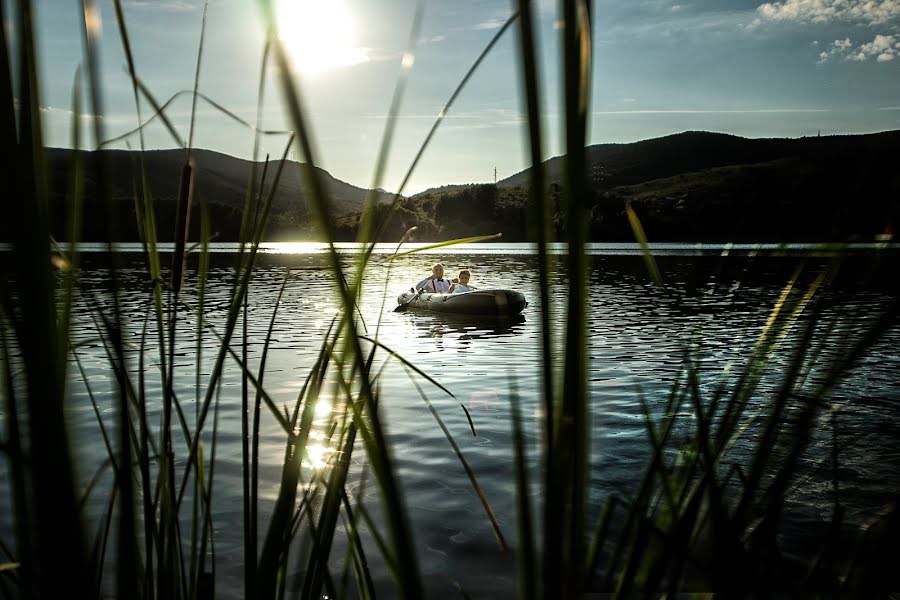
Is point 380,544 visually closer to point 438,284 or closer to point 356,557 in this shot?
point 356,557

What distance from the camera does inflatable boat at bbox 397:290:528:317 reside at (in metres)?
19.0

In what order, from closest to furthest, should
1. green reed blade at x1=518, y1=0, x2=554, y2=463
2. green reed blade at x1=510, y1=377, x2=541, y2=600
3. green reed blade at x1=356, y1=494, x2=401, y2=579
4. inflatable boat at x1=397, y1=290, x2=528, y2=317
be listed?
green reed blade at x1=518, y1=0, x2=554, y2=463, green reed blade at x1=510, y1=377, x2=541, y2=600, green reed blade at x1=356, y1=494, x2=401, y2=579, inflatable boat at x1=397, y1=290, x2=528, y2=317

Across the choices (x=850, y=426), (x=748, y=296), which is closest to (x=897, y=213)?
(x=850, y=426)

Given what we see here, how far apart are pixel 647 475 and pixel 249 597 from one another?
2.14 feet

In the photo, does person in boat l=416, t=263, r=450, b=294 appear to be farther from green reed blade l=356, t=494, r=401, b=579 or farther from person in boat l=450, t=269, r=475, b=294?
green reed blade l=356, t=494, r=401, b=579

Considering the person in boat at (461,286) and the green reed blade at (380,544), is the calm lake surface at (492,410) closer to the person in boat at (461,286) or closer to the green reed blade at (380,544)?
the green reed blade at (380,544)

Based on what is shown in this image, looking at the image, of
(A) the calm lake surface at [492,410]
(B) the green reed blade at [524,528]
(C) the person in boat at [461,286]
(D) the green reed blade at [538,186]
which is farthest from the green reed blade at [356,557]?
(C) the person in boat at [461,286]

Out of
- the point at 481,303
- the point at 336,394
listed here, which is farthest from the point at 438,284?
the point at 336,394

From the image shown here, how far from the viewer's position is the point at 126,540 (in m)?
1.04

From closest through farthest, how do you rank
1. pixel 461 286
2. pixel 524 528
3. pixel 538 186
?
1. pixel 538 186
2. pixel 524 528
3. pixel 461 286

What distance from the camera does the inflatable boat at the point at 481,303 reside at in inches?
747

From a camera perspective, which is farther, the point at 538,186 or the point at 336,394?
the point at 336,394

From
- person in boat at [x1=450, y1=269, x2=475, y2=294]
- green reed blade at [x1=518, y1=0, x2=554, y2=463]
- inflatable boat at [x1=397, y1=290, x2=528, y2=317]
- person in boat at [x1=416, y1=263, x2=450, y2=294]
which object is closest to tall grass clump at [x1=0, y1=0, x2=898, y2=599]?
green reed blade at [x1=518, y1=0, x2=554, y2=463]

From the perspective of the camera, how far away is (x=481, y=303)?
752 inches
